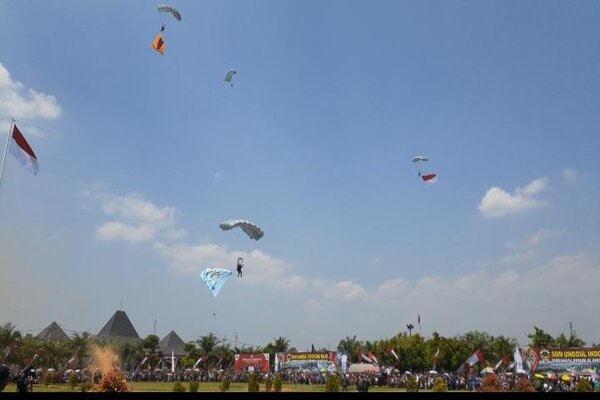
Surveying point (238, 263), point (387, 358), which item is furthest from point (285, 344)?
point (238, 263)

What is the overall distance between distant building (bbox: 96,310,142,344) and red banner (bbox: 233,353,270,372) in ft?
154

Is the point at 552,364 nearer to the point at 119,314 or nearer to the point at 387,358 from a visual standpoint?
the point at 387,358

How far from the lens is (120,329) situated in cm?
10181

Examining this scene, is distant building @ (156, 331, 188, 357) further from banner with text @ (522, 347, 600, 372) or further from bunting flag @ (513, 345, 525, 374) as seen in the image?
banner with text @ (522, 347, 600, 372)

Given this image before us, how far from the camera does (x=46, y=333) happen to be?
89.2 m

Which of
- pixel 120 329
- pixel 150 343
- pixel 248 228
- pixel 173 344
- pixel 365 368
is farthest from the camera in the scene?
pixel 173 344

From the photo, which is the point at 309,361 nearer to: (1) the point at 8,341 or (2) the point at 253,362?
(2) the point at 253,362

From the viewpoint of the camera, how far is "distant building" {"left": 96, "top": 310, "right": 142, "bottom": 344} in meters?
99.4

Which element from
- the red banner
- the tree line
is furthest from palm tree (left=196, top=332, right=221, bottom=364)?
the red banner

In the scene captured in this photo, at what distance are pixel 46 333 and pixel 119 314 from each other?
647 inches

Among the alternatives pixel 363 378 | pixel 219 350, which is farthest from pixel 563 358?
pixel 219 350

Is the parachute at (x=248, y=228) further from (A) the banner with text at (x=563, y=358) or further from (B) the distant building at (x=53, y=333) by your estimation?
(B) the distant building at (x=53, y=333)

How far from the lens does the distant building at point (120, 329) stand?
99.4 m

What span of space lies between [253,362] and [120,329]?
53.4 m
